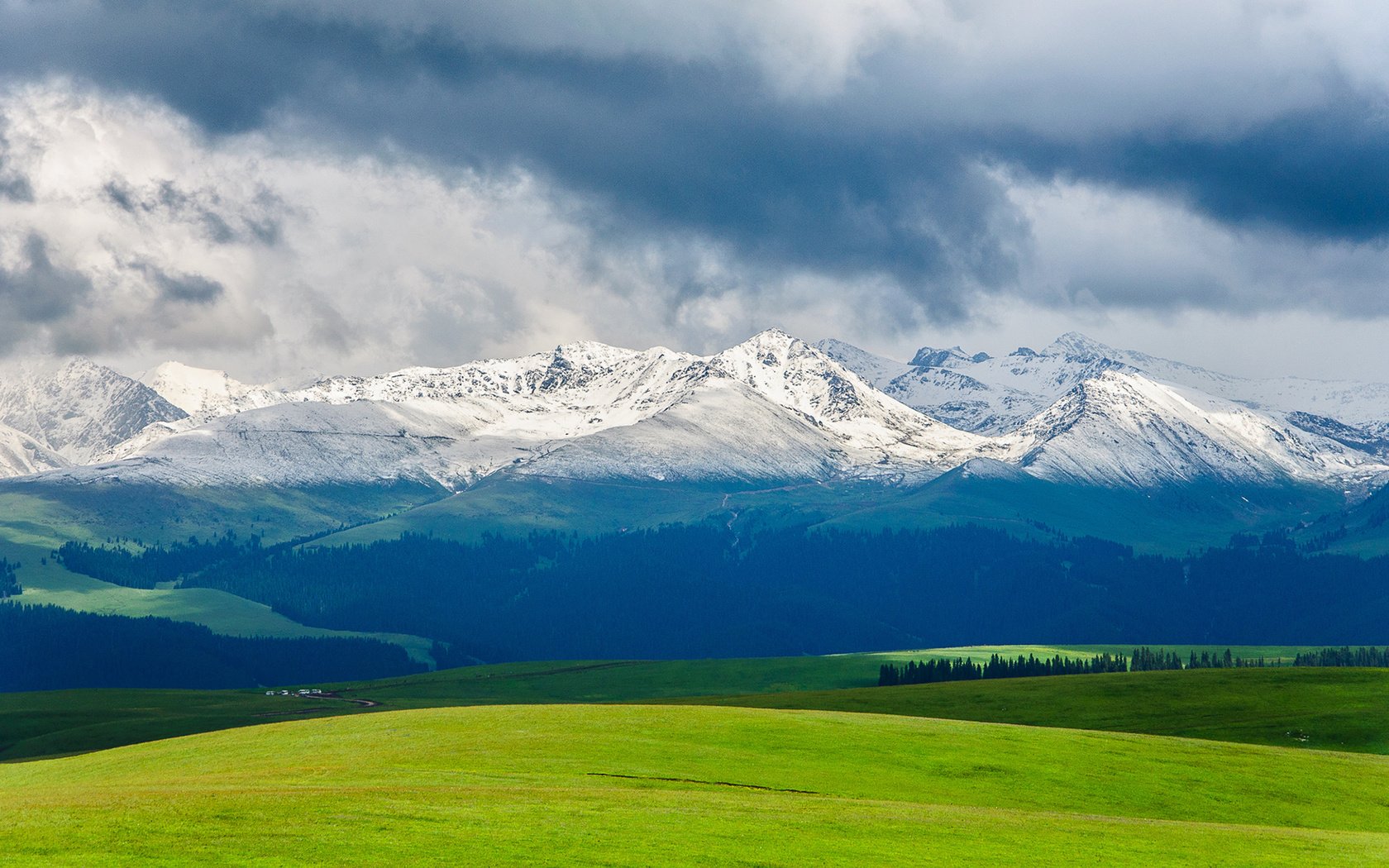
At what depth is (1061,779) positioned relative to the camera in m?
87.8

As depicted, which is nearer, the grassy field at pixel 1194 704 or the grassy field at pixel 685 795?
the grassy field at pixel 685 795

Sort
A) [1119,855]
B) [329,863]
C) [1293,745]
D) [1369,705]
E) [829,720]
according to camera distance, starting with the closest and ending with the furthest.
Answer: [329,863]
[1119,855]
[829,720]
[1293,745]
[1369,705]

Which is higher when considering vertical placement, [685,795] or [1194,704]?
[685,795]

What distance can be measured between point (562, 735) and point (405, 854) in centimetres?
4591

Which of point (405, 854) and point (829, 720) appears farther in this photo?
point (829, 720)

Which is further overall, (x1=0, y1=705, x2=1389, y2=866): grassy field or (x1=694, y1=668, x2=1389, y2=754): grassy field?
(x1=694, y1=668, x2=1389, y2=754): grassy field

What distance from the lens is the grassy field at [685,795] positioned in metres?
53.7

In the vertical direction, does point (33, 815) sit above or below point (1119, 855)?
above

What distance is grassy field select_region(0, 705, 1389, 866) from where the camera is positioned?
2112 inches

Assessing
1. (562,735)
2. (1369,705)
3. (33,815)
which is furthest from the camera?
(1369,705)

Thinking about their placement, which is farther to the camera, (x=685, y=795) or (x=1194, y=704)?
(x=1194, y=704)

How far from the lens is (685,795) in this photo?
235ft

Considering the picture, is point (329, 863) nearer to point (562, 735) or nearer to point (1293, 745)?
point (562, 735)

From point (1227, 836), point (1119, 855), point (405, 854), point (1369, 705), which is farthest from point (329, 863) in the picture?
point (1369, 705)
